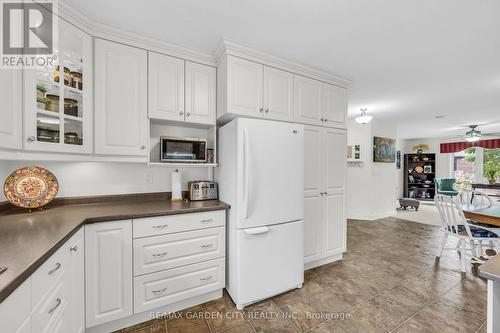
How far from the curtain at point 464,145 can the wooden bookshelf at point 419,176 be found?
1.53 feet

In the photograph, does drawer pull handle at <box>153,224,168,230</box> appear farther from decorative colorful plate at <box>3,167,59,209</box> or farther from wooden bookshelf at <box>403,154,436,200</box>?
wooden bookshelf at <box>403,154,436,200</box>

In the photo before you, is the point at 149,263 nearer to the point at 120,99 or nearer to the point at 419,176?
the point at 120,99

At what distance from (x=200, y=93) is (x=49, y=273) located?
1.78m

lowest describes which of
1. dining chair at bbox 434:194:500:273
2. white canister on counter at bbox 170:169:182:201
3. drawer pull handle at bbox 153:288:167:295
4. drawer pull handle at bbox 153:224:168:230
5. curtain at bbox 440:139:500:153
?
drawer pull handle at bbox 153:288:167:295

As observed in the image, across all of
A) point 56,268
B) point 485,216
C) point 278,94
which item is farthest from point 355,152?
point 56,268

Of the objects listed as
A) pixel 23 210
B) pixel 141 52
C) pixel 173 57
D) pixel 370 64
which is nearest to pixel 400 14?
pixel 370 64

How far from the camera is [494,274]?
0.91 m

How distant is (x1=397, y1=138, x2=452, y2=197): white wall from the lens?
7.59 m

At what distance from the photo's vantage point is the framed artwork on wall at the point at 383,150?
5150 mm

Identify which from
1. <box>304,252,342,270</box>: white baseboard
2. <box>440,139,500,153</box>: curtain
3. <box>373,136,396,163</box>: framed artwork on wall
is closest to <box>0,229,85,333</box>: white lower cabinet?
<box>304,252,342,270</box>: white baseboard

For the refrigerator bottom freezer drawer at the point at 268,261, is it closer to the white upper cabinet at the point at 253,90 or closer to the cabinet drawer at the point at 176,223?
the cabinet drawer at the point at 176,223

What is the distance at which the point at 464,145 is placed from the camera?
23.0 ft

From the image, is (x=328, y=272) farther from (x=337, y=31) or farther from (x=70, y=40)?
(x=70, y=40)

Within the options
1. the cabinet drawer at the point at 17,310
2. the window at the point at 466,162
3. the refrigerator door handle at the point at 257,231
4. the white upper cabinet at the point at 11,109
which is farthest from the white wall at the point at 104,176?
the window at the point at 466,162
